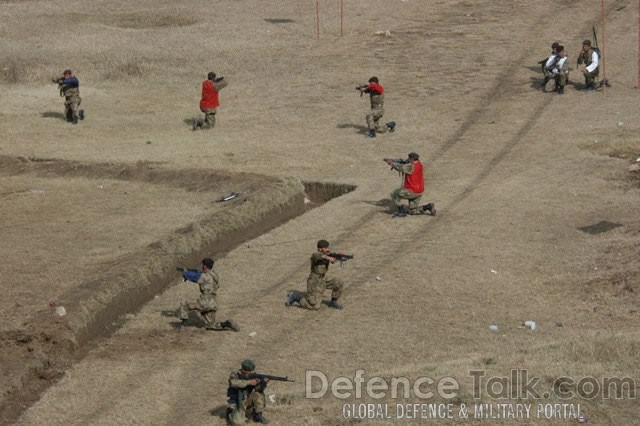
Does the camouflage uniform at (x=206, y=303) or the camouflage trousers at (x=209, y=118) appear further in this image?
the camouflage trousers at (x=209, y=118)

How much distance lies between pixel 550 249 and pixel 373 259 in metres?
3.67

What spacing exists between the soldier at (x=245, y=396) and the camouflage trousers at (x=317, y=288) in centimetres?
447

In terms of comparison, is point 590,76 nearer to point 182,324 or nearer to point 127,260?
point 127,260

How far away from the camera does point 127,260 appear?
21.7 metres

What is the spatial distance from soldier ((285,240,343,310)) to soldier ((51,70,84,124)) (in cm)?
1582

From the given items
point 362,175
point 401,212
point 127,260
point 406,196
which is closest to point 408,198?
point 406,196

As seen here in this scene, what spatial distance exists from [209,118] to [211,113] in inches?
7.9

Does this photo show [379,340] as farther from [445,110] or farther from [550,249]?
[445,110]

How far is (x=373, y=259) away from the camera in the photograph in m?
22.8

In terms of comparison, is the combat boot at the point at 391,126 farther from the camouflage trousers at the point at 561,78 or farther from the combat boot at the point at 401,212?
the combat boot at the point at 401,212

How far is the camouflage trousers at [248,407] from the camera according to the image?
51.4 ft

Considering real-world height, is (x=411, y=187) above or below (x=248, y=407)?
above

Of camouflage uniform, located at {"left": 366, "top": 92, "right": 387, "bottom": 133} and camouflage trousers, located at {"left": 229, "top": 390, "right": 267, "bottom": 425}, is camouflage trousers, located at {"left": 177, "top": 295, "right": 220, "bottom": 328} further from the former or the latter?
camouflage uniform, located at {"left": 366, "top": 92, "right": 387, "bottom": 133}

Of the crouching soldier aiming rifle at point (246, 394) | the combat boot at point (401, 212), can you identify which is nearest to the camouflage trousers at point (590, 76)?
the combat boot at point (401, 212)
